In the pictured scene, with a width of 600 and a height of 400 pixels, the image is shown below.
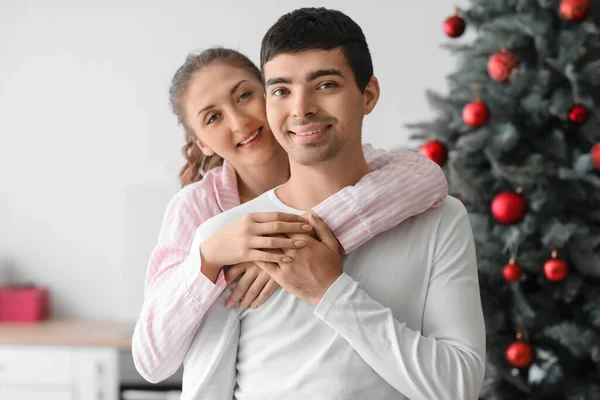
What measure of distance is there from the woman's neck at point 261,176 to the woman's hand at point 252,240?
434mm

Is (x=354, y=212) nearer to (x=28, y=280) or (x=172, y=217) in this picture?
(x=172, y=217)

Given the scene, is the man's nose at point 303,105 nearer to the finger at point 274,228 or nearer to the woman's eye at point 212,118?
the finger at point 274,228

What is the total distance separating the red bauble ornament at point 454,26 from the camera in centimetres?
268

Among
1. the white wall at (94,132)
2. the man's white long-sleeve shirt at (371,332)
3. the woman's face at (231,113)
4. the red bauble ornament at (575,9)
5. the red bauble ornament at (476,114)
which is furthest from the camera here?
the white wall at (94,132)

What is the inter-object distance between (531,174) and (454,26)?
0.58 m

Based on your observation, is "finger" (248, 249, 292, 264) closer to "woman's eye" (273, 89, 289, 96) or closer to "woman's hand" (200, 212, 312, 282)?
"woman's hand" (200, 212, 312, 282)

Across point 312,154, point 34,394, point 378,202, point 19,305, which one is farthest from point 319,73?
point 19,305

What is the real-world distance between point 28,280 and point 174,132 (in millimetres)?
1252

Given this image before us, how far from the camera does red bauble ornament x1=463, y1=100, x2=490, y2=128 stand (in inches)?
99.6

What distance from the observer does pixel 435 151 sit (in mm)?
2648

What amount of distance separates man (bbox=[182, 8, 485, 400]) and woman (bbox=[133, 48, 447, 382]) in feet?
0.12

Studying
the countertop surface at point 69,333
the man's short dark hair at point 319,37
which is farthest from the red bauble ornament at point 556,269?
the countertop surface at point 69,333

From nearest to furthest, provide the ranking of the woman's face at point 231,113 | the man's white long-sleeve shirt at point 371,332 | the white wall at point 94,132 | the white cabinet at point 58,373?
1. the man's white long-sleeve shirt at point 371,332
2. the woman's face at point 231,113
3. the white cabinet at point 58,373
4. the white wall at point 94,132

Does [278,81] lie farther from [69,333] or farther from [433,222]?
[69,333]
